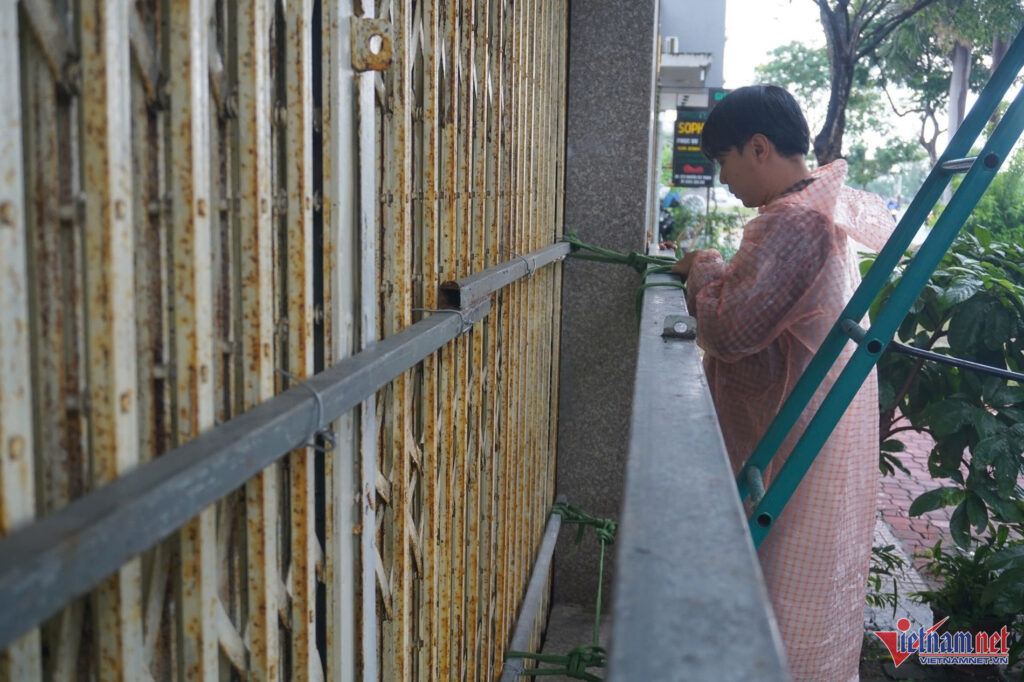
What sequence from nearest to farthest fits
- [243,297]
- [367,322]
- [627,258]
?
[243,297] → [367,322] → [627,258]

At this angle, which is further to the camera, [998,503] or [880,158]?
[880,158]

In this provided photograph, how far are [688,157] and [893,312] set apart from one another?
11.7 meters

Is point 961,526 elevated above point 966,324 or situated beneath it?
situated beneath

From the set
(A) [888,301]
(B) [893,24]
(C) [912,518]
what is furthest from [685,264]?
(B) [893,24]

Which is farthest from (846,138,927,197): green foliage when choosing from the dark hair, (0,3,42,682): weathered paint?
(0,3,42,682): weathered paint

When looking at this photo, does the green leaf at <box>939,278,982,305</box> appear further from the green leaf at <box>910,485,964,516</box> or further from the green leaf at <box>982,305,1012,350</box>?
→ the green leaf at <box>910,485,964,516</box>

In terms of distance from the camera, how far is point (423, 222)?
1.96 meters

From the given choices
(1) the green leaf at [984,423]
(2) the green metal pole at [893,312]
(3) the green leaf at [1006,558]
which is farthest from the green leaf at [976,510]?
(2) the green metal pole at [893,312]

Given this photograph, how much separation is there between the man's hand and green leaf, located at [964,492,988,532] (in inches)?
57.0

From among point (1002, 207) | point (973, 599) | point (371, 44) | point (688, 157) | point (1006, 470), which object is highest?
point (371, 44)

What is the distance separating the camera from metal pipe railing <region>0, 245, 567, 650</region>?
0.70 meters

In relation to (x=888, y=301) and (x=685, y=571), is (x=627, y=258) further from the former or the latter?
(x=685, y=571)

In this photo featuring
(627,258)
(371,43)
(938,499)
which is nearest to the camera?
(371,43)

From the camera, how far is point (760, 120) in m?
3.04
